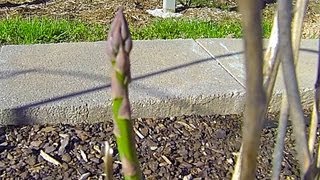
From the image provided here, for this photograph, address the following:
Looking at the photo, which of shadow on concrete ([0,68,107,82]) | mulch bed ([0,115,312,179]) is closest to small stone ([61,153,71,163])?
mulch bed ([0,115,312,179])

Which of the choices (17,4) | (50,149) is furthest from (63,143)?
(17,4)

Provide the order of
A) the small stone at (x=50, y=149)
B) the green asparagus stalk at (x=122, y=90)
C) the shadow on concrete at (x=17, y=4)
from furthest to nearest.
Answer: the shadow on concrete at (x=17, y=4)
the small stone at (x=50, y=149)
the green asparagus stalk at (x=122, y=90)

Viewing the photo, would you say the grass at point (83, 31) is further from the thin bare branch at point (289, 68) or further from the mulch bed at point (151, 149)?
the thin bare branch at point (289, 68)

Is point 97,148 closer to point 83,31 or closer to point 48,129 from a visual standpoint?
point 48,129

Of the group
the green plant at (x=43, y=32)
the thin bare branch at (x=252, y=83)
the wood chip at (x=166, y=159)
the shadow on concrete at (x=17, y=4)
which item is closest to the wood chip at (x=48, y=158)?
the wood chip at (x=166, y=159)

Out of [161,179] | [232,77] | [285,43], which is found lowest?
[161,179]

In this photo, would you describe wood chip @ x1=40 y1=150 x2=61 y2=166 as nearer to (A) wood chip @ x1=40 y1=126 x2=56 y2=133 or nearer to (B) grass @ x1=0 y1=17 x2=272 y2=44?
(A) wood chip @ x1=40 y1=126 x2=56 y2=133

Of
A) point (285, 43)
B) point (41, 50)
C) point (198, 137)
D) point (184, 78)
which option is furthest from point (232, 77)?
point (285, 43)

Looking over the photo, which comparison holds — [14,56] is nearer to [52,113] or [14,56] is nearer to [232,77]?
[52,113]
